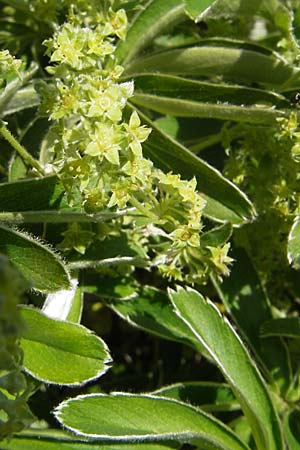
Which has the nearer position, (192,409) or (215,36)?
(192,409)

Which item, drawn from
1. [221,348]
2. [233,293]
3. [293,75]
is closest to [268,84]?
[293,75]

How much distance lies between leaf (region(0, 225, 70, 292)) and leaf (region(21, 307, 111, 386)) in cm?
8

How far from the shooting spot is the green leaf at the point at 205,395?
Answer: 2.06 metres

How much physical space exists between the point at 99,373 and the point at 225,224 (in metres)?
0.55

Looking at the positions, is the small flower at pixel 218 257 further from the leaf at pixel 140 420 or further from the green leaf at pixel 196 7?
the green leaf at pixel 196 7

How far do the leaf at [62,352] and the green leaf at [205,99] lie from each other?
2.28ft

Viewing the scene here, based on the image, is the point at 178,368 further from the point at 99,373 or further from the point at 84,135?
the point at 84,135

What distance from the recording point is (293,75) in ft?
6.88

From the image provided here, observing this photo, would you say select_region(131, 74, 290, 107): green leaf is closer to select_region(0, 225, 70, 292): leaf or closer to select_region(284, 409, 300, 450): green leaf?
select_region(0, 225, 70, 292): leaf

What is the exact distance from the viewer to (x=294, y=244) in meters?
1.86

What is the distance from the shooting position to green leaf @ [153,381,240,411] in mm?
2061

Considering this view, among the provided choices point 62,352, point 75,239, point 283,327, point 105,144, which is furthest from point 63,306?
point 283,327

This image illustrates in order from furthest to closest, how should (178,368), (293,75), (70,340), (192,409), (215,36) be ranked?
(178,368), (215,36), (293,75), (192,409), (70,340)

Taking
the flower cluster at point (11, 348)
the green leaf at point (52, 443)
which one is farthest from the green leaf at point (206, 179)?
the flower cluster at point (11, 348)
